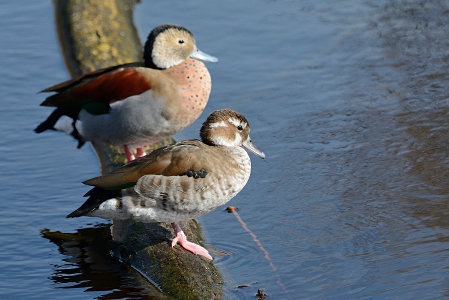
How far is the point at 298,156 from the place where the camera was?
7387 mm

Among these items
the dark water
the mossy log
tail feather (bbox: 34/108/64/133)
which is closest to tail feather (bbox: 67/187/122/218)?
the mossy log

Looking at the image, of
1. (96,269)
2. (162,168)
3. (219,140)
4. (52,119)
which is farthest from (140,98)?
(96,269)

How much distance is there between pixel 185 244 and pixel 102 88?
1824 millimetres

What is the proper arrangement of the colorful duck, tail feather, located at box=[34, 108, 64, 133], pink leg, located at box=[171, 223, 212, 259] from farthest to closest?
tail feather, located at box=[34, 108, 64, 133], the colorful duck, pink leg, located at box=[171, 223, 212, 259]

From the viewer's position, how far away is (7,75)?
959 cm

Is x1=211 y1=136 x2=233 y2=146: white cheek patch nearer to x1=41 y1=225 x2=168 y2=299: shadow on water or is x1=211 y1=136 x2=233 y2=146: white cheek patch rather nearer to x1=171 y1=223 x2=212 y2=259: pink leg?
x1=171 y1=223 x2=212 y2=259: pink leg

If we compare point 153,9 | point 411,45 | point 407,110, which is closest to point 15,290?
point 407,110

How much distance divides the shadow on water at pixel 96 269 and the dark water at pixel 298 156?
0.05 feet

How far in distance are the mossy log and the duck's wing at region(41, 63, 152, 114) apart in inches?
26.6

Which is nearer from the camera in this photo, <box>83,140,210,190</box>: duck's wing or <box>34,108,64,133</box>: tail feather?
<box>83,140,210,190</box>: duck's wing

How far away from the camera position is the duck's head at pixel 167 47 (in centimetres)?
669

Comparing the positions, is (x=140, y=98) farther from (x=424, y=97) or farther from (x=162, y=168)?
(x=424, y=97)

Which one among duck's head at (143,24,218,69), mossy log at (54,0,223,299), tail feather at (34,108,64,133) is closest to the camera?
mossy log at (54,0,223,299)

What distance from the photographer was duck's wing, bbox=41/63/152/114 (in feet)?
21.2
